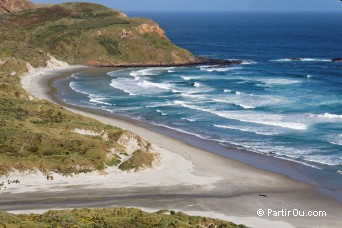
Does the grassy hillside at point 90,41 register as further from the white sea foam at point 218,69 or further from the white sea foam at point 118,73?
the white sea foam at point 218,69

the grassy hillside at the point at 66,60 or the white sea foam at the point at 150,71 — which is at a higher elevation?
the grassy hillside at the point at 66,60

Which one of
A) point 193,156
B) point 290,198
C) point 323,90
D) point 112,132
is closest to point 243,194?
point 290,198

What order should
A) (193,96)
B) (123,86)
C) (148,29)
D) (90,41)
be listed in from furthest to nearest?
(148,29) → (90,41) → (123,86) → (193,96)

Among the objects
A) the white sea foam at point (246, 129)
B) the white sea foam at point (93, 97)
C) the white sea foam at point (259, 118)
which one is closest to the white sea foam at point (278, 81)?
the white sea foam at point (259, 118)

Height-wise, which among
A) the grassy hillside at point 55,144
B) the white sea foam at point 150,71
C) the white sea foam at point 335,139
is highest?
the grassy hillside at point 55,144

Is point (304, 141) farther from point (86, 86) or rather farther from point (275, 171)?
point (86, 86)

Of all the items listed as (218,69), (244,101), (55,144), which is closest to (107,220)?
(55,144)

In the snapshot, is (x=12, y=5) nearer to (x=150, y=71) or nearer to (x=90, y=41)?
(x=90, y=41)
